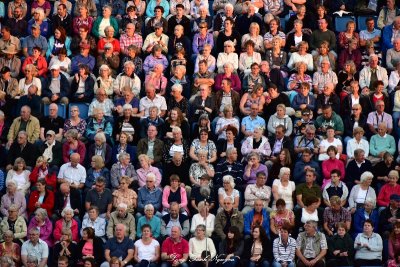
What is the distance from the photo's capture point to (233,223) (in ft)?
79.2

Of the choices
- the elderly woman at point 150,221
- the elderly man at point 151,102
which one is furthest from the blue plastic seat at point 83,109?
the elderly woman at point 150,221

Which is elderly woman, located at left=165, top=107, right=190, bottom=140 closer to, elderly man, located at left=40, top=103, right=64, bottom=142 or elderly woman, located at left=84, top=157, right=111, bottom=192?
elderly woman, located at left=84, top=157, right=111, bottom=192

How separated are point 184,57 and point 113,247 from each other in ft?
17.2

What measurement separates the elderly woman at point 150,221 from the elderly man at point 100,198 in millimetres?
667

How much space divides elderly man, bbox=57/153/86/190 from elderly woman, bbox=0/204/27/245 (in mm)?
→ 1111

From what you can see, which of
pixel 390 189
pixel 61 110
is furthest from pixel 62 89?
pixel 390 189

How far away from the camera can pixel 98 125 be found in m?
26.2

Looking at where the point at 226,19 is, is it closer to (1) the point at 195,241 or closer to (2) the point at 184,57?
(2) the point at 184,57

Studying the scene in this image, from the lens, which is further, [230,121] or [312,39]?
[312,39]

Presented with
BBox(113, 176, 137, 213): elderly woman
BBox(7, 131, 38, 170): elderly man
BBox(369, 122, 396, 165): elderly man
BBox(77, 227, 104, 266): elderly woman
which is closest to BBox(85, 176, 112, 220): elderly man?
BBox(113, 176, 137, 213): elderly woman

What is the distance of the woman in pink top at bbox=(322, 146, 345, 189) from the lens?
2514 cm

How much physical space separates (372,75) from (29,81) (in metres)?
6.26

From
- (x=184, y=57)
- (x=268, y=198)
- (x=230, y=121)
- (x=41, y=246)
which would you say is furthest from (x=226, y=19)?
(x=41, y=246)

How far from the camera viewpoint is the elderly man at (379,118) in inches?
1030
